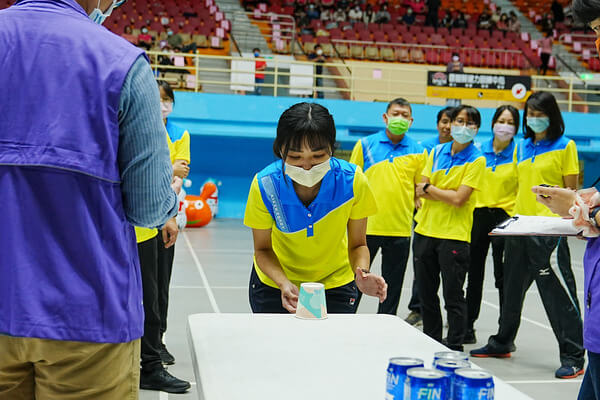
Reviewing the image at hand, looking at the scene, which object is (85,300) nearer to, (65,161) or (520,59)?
(65,161)

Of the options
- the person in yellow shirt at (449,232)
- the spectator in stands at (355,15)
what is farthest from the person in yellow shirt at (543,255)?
the spectator in stands at (355,15)

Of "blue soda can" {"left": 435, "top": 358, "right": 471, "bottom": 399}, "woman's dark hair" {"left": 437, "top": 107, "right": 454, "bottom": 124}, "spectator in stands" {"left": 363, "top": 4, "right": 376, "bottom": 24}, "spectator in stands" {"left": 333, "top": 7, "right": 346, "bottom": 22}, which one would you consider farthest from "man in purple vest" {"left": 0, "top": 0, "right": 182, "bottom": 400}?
"spectator in stands" {"left": 363, "top": 4, "right": 376, "bottom": 24}

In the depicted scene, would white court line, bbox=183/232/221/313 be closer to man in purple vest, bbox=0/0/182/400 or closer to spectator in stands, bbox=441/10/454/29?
man in purple vest, bbox=0/0/182/400

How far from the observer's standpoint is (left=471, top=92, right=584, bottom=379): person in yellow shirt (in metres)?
4.39

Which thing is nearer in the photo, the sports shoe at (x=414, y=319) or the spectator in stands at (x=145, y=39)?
the sports shoe at (x=414, y=319)

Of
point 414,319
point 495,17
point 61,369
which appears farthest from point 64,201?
point 495,17

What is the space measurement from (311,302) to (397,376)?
1130 millimetres

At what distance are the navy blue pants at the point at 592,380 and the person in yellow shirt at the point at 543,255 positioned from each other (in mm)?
2277

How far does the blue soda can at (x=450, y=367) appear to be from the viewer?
1.31m

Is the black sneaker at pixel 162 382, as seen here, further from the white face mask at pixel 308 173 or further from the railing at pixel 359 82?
the railing at pixel 359 82

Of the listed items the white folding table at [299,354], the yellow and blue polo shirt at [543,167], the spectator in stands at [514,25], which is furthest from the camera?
the spectator in stands at [514,25]

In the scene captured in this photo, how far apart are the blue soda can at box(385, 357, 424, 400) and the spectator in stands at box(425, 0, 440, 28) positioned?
69.7 feet

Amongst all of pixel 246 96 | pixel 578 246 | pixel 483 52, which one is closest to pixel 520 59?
pixel 483 52

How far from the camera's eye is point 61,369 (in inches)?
58.1
